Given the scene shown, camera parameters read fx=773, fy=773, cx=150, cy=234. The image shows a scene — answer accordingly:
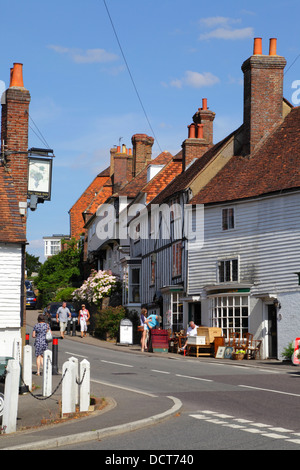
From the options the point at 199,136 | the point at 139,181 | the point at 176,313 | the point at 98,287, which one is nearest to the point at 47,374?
the point at 176,313

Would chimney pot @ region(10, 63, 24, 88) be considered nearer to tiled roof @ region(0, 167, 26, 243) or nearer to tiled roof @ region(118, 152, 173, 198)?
tiled roof @ region(0, 167, 26, 243)

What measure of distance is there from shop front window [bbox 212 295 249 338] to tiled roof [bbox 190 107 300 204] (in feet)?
14.4

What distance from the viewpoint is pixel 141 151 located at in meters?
57.7

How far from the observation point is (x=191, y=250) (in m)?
35.8

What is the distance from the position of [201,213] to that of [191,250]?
72.8 inches

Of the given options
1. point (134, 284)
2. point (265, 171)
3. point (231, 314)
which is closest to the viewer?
point (231, 314)

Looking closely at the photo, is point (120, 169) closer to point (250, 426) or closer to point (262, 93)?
point (262, 93)

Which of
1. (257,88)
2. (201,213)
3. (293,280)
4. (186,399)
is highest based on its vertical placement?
(257,88)

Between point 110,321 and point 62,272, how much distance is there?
2895cm

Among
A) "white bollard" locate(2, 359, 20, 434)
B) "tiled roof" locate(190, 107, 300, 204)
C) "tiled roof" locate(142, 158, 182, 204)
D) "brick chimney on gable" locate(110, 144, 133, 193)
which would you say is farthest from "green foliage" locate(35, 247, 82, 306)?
"white bollard" locate(2, 359, 20, 434)

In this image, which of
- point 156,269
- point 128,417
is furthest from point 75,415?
point 156,269

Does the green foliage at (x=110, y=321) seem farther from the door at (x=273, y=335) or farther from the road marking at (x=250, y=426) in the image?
the road marking at (x=250, y=426)

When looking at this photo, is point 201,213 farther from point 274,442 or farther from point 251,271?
point 274,442

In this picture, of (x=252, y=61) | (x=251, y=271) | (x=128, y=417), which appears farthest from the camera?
(x=252, y=61)
